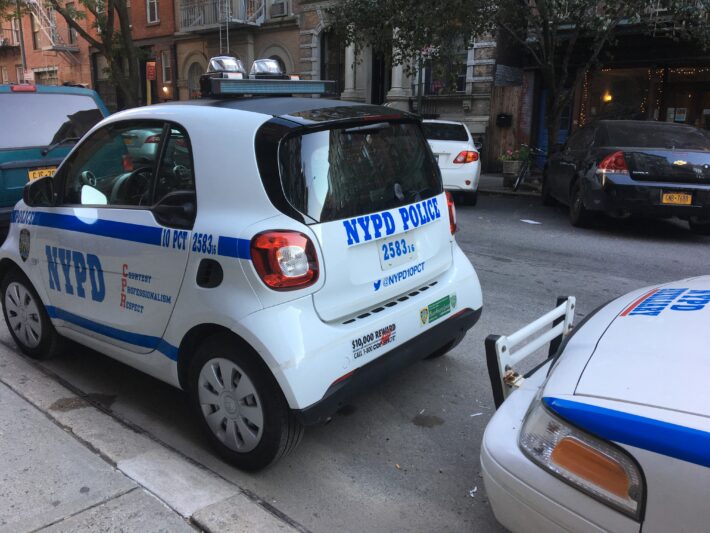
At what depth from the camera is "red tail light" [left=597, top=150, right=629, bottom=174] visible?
8.06 meters

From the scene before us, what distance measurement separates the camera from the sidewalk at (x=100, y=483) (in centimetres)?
266

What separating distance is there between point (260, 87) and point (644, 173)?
239 inches

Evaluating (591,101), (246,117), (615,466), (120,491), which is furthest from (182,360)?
(591,101)

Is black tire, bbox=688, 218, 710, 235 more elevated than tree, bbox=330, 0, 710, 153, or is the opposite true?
tree, bbox=330, 0, 710, 153

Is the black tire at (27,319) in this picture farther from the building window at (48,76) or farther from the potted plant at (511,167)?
the building window at (48,76)

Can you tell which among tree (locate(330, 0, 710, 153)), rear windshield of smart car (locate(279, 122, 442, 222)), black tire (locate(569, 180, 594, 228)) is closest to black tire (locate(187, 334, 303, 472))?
rear windshield of smart car (locate(279, 122, 442, 222))

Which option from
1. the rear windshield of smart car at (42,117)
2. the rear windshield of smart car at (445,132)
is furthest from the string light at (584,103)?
the rear windshield of smart car at (42,117)

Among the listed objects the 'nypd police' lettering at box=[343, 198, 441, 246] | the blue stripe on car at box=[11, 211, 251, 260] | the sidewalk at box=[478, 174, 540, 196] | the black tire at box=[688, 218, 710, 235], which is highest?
the 'nypd police' lettering at box=[343, 198, 441, 246]

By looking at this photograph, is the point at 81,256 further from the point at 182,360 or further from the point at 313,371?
the point at 313,371

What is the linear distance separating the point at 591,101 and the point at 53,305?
52.6 feet

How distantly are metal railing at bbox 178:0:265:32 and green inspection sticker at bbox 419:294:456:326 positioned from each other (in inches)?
922

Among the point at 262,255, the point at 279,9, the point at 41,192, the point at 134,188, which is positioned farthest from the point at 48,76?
the point at 262,255

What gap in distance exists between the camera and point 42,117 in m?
7.36

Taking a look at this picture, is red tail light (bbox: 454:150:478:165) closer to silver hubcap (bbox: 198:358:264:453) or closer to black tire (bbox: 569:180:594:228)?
black tire (bbox: 569:180:594:228)
